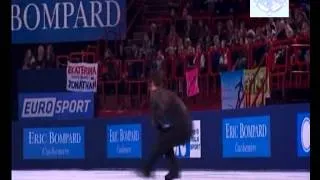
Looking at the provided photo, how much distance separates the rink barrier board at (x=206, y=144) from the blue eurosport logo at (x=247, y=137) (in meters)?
0.08

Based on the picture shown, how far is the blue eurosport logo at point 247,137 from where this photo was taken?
16266 mm

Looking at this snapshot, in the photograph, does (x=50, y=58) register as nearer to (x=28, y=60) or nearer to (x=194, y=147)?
(x=28, y=60)

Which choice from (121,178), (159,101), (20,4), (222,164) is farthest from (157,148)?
(20,4)

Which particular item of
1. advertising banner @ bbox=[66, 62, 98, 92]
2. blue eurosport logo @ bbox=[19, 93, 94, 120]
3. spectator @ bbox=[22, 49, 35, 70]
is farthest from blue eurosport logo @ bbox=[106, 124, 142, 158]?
spectator @ bbox=[22, 49, 35, 70]

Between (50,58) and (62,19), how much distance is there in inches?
47.4

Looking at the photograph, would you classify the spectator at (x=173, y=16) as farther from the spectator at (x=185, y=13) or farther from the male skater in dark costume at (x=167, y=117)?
the male skater in dark costume at (x=167, y=117)

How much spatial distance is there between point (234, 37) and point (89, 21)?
16.2 ft

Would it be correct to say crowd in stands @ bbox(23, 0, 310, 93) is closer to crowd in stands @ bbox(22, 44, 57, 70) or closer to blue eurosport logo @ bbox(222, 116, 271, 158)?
crowd in stands @ bbox(22, 44, 57, 70)

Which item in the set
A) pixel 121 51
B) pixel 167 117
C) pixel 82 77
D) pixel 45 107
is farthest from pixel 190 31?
pixel 167 117

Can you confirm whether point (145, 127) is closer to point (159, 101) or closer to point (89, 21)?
point (89, 21)

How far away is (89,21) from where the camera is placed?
74.9 ft

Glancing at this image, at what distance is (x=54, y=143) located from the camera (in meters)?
20.7

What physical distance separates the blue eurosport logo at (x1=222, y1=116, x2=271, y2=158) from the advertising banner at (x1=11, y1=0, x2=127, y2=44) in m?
6.64

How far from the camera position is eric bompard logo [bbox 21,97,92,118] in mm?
21297
